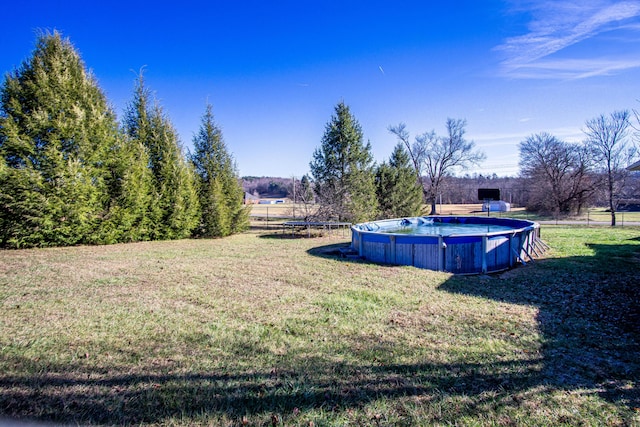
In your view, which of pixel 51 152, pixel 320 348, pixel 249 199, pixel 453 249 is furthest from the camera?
pixel 249 199

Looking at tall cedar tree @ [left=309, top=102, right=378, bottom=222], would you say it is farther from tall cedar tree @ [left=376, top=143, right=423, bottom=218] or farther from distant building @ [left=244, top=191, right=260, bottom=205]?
distant building @ [left=244, top=191, right=260, bottom=205]

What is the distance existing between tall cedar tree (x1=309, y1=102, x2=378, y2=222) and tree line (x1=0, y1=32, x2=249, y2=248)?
6391 mm

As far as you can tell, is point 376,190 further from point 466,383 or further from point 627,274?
point 466,383

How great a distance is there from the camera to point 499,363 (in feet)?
11.2

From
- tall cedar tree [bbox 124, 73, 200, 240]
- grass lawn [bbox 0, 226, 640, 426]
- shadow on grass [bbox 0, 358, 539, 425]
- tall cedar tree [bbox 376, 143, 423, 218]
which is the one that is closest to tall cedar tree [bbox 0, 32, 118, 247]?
tall cedar tree [bbox 124, 73, 200, 240]

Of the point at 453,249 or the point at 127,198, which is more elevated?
the point at 127,198

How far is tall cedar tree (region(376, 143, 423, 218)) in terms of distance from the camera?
73.9ft

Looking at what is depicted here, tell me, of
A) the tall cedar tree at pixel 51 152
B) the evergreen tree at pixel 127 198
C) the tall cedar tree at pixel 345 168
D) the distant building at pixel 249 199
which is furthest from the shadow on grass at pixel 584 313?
the distant building at pixel 249 199

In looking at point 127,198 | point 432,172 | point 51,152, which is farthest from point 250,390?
point 432,172

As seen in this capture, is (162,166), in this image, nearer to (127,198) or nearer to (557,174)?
(127,198)

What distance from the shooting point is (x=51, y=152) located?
36.8ft

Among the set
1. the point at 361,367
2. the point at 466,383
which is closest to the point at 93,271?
the point at 361,367

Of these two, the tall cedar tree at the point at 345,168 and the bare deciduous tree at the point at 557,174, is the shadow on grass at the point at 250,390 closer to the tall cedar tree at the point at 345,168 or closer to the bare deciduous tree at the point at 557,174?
the tall cedar tree at the point at 345,168

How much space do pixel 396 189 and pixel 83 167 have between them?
1759 centimetres
